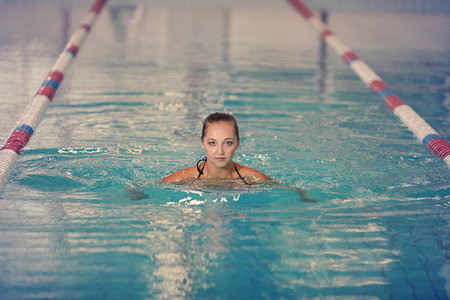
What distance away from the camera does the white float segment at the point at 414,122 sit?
17.0 ft

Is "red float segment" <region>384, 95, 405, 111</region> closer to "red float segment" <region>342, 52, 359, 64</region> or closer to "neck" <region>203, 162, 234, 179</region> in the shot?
"red float segment" <region>342, 52, 359, 64</region>

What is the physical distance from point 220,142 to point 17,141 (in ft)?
6.36

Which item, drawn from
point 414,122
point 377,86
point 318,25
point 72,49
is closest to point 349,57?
point 377,86

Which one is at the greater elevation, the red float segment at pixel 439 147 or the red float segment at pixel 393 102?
the red float segment at pixel 393 102

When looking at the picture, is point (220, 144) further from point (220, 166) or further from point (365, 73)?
Answer: point (365, 73)

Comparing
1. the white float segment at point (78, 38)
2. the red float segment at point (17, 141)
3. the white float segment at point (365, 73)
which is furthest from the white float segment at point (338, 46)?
the red float segment at point (17, 141)

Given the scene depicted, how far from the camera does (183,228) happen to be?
3076 mm

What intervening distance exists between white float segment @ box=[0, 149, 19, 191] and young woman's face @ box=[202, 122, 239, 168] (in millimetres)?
1299

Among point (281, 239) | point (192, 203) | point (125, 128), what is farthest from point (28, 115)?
point (281, 239)

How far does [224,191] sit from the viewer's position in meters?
3.74

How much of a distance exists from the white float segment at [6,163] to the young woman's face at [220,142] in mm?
1299

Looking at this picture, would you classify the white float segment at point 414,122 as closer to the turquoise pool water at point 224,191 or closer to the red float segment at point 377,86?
the turquoise pool water at point 224,191

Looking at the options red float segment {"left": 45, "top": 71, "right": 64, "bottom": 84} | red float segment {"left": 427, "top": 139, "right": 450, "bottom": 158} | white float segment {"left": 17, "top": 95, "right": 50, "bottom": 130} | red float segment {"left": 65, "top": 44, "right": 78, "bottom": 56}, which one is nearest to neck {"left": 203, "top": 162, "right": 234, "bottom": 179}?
red float segment {"left": 427, "top": 139, "right": 450, "bottom": 158}

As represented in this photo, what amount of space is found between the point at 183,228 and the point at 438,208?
1.52m
